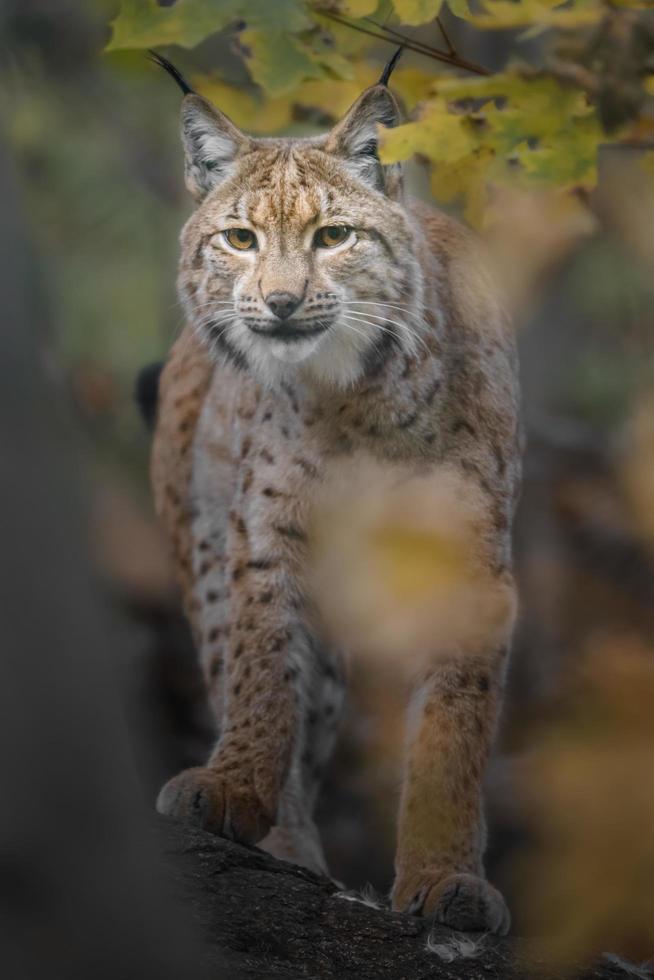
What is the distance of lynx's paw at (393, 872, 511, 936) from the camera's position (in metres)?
4.11

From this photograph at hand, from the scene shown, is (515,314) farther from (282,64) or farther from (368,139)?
(282,64)

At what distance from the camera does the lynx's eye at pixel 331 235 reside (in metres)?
4.33

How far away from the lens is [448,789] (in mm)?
4449

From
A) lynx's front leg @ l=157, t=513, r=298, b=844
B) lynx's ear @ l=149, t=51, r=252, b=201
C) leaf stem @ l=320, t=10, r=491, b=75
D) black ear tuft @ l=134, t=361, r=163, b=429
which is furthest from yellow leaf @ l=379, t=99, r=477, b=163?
black ear tuft @ l=134, t=361, r=163, b=429

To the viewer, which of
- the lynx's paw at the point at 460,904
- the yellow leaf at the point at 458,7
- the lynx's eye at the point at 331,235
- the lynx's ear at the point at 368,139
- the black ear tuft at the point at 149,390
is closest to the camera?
the yellow leaf at the point at 458,7

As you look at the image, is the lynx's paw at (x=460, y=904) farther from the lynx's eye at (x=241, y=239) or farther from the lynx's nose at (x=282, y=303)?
the lynx's eye at (x=241, y=239)

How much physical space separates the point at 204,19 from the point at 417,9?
1.68 ft

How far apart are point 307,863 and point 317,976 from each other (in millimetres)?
1559

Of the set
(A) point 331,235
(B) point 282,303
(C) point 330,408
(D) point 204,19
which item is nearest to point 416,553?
(C) point 330,408

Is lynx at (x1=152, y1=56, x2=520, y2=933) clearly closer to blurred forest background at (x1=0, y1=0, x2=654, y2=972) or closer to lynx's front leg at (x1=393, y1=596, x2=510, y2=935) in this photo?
lynx's front leg at (x1=393, y1=596, x2=510, y2=935)

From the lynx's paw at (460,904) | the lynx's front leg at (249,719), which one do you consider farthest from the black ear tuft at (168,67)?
the lynx's paw at (460,904)

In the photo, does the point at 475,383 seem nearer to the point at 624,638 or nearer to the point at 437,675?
the point at 437,675

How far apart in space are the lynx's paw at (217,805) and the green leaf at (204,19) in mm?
2225

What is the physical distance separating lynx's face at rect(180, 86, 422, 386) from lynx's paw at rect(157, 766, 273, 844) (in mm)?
1306
